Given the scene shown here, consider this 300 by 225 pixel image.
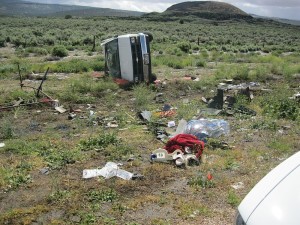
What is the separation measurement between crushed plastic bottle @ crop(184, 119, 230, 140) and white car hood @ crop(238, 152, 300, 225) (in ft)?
15.3

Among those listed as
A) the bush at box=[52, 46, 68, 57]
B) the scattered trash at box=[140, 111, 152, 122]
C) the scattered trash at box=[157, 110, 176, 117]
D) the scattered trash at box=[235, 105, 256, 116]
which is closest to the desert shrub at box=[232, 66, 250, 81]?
the scattered trash at box=[235, 105, 256, 116]

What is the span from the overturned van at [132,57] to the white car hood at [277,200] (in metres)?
10.6

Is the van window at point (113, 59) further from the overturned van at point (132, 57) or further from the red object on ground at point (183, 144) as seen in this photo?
the red object on ground at point (183, 144)

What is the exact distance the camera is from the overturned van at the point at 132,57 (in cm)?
1366

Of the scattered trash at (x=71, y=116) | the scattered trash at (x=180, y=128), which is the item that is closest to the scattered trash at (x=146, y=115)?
the scattered trash at (x=180, y=128)

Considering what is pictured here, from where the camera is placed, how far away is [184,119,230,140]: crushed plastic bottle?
8.30m

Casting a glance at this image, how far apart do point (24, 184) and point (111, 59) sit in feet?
31.2

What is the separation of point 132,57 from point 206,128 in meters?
6.06

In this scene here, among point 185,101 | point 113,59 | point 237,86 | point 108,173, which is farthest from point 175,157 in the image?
point 113,59

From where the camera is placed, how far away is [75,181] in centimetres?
634

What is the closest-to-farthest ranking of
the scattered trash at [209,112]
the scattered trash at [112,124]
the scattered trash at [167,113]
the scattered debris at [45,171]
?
the scattered debris at [45,171] < the scattered trash at [112,124] < the scattered trash at [209,112] < the scattered trash at [167,113]

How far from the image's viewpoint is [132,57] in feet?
44.9

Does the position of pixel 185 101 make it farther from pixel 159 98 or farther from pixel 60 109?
pixel 60 109

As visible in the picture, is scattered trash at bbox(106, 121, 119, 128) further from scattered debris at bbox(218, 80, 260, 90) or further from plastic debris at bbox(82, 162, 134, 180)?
scattered debris at bbox(218, 80, 260, 90)
